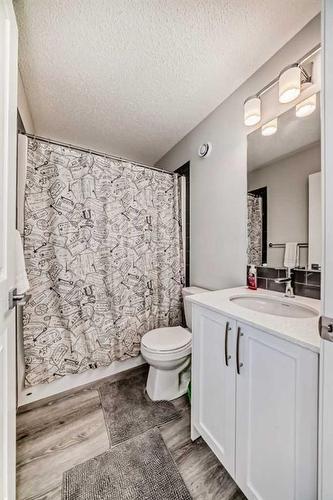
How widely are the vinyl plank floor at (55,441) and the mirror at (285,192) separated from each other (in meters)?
1.54

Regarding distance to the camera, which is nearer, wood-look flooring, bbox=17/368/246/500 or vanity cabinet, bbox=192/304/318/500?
vanity cabinet, bbox=192/304/318/500

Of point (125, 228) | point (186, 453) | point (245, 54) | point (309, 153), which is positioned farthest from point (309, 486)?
point (245, 54)

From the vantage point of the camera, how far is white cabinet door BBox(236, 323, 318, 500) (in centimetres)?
62

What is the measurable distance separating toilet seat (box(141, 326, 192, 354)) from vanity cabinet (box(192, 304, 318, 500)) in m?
0.36

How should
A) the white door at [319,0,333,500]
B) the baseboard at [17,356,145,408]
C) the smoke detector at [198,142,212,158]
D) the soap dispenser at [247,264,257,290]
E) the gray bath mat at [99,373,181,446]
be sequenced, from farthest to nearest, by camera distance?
the smoke detector at [198,142,212,158]
the baseboard at [17,356,145,408]
the soap dispenser at [247,264,257,290]
the gray bath mat at [99,373,181,446]
the white door at [319,0,333,500]

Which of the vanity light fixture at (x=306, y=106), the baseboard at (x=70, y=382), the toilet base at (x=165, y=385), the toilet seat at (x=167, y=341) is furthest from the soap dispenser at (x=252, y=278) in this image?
the baseboard at (x=70, y=382)

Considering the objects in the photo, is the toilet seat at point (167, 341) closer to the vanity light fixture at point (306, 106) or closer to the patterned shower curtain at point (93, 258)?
the patterned shower curtain at point (93, 258)

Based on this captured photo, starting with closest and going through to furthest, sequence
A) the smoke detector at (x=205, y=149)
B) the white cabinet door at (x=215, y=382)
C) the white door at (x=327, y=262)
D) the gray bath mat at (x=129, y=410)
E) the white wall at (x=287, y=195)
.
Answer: the white door at (x=327, y=262) < the white cabinet door at (x=215, y=382) < the white wall at (x=287, y=195) < the gray bath mat at (x=129, y=410) < the smoke detector at (x=205, y=149)

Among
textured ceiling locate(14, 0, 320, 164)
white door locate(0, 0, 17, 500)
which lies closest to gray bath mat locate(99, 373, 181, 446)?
white door locate(0, 0, 17, 500)

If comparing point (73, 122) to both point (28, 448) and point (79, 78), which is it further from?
point (28, 448)

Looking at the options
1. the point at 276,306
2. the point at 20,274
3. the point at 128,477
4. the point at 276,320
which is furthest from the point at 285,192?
the point at 128,477

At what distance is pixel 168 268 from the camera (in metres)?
2.05

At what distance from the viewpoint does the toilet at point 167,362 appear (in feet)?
4.70

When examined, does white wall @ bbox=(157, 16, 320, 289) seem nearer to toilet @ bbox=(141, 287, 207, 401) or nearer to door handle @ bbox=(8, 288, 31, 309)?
toilet @ bbox=(141, 287, 207, 401)
